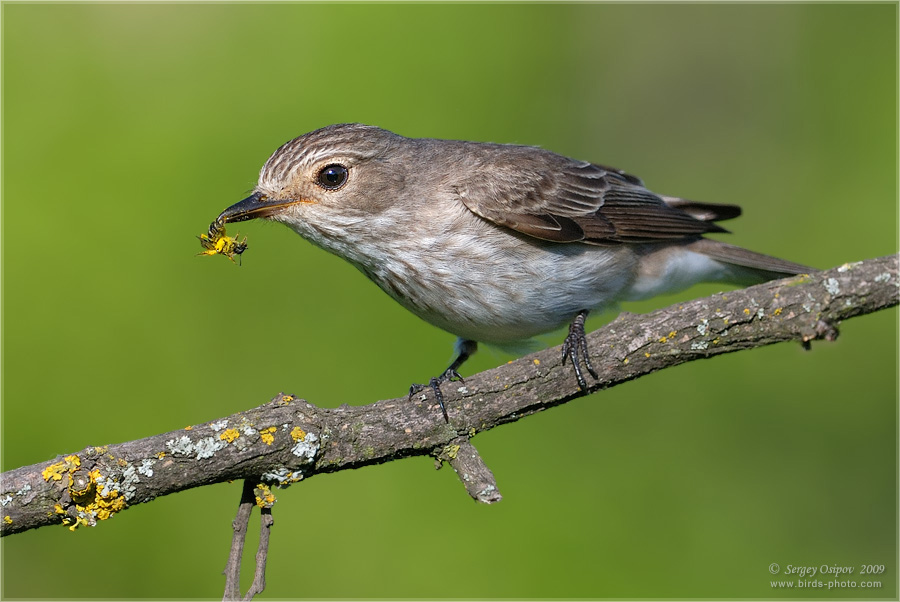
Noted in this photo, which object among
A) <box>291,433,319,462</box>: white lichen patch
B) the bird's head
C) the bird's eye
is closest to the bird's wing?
the bird's head

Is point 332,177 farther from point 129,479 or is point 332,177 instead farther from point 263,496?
point 129,479

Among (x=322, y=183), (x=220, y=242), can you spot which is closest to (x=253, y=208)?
(x=220, y=242)

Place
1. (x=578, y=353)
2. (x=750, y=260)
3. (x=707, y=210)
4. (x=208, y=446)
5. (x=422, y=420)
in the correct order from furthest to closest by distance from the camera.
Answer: (x=707, y=210) → (x=750, y=260) → (x=578, y=353) → (x=422, y=420) → (x=208, y=446)

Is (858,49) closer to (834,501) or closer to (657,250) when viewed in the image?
(657,250)

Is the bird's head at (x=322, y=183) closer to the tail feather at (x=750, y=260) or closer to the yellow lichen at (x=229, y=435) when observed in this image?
the yellow lichen at (x=229, y=435)

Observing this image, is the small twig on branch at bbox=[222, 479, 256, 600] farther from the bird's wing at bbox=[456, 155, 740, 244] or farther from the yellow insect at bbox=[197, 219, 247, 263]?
the bird's wing at bbox=[456, 155, 740, 244]

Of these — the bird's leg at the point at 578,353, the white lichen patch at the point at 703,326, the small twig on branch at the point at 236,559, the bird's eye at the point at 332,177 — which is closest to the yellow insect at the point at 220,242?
the bird's eye at the point at 332,177
